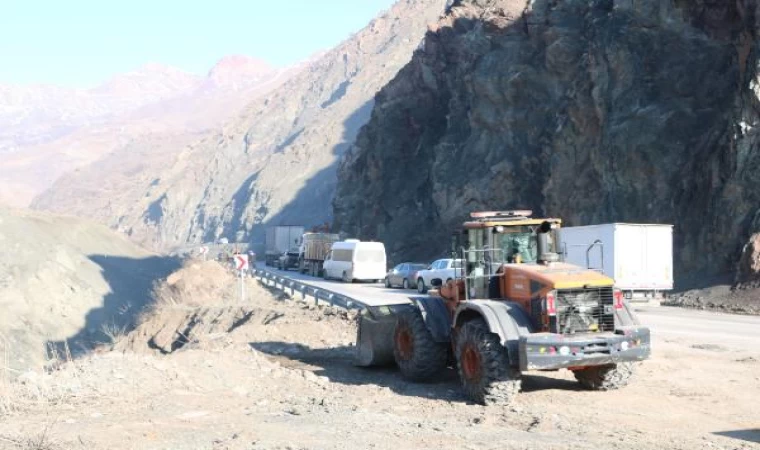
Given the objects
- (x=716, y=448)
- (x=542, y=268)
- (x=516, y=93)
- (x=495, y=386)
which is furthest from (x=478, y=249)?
(x=516, y=93)

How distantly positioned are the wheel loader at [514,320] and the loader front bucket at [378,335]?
802 mm

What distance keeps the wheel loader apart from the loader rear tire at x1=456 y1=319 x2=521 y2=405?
1 cm

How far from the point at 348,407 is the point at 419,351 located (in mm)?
1976

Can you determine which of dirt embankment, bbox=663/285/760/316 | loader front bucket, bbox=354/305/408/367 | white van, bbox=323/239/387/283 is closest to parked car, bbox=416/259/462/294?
white van, bbox=323/239/387/283

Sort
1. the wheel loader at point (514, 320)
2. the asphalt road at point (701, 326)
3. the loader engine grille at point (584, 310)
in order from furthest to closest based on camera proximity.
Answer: the asphalt road at point (701, 326) < the loader engine grille at point (584, 310) < the wheel loader at point (514, 320)

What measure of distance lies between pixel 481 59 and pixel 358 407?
145 feet

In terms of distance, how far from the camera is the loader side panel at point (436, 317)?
13211 millimetres

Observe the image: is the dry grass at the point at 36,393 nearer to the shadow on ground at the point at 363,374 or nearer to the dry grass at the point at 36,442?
the dry grass at the point at 36,442

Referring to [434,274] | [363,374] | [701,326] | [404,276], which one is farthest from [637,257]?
[363,374]

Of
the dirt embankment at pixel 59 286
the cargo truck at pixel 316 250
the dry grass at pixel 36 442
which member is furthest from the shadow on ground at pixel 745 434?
the cargo truck at pixel 316 250

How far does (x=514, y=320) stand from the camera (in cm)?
1169

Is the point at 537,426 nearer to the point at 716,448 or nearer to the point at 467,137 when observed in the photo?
the point at 716,448

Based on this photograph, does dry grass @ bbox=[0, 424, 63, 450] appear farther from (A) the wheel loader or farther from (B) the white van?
(B) the white van

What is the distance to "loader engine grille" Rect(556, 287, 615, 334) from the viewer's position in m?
11.4
